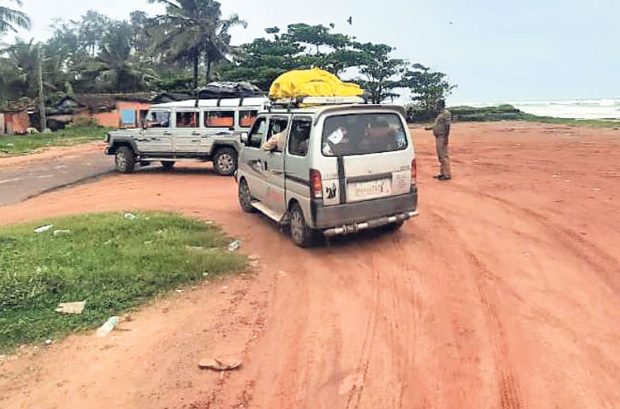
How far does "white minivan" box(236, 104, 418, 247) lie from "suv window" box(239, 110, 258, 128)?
6.72 m

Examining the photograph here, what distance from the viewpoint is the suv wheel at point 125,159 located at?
52.6ft

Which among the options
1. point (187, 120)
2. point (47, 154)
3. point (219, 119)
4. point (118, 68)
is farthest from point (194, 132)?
point (118, 68)

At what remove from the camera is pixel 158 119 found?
608 inches

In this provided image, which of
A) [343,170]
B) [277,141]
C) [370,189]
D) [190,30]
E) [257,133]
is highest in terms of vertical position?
[190,30]

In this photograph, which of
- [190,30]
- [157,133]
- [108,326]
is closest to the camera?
[108,326]

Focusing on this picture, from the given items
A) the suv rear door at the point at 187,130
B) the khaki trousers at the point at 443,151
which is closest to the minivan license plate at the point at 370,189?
the khaki trousers at the point at 443,151

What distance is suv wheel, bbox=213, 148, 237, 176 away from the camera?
48.9 feet

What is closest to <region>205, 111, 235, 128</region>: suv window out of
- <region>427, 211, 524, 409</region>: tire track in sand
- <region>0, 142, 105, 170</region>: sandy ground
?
<region>0, 142, 105, 170</region>: sandy ground

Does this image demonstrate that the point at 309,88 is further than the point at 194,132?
No

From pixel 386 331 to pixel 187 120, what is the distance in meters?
11.6

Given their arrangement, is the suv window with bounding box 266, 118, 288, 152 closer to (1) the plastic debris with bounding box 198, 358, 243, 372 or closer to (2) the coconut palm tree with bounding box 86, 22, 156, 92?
(1) the plastic debris with bounding box 198, 358, 243, 372

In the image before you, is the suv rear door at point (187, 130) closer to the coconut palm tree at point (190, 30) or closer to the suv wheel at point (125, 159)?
the suv wheel at point (125, 159)

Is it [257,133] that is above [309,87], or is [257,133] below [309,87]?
below

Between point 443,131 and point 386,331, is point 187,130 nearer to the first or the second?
point 443,131
